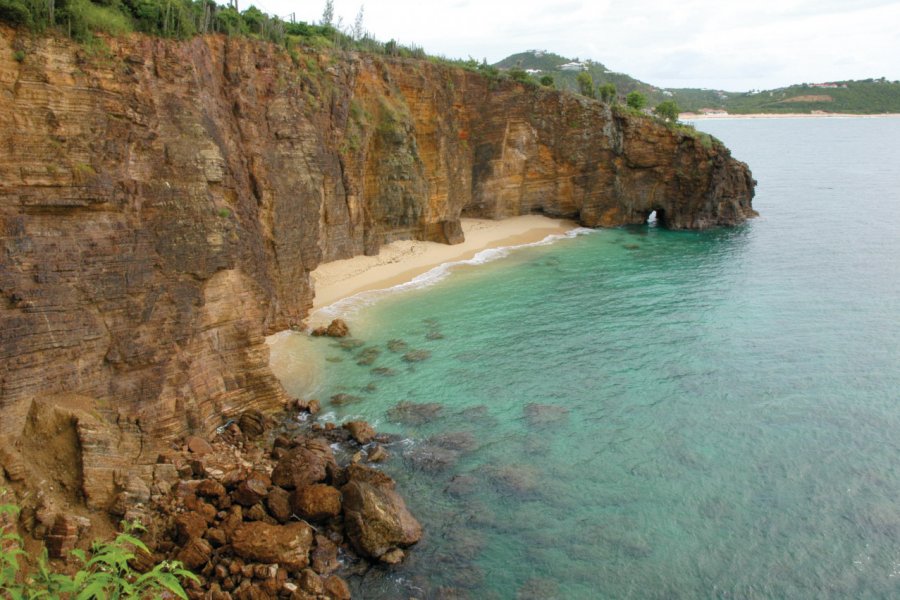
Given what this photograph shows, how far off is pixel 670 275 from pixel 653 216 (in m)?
23.8

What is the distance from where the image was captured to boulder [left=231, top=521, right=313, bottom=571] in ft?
51.5

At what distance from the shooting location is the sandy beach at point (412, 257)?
36562mm

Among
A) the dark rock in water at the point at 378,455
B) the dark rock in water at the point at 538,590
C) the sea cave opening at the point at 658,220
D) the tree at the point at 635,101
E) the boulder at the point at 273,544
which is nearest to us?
the dark rock in water at the point at 538,590

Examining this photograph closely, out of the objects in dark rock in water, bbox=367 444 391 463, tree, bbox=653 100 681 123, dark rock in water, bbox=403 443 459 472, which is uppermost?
tree, bbox=653 100 681 123

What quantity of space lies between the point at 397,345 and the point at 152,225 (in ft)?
42.2

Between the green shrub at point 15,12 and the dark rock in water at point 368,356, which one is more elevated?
the green shrub at point 15,12

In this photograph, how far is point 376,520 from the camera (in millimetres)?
16625

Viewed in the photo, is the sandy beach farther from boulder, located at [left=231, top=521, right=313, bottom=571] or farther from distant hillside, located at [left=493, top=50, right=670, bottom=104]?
distant hillside, located at [left=493, top=50, right=670, bottom=104]

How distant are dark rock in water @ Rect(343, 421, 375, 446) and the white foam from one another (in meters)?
11.0

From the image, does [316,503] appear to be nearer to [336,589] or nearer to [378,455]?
[336,589]

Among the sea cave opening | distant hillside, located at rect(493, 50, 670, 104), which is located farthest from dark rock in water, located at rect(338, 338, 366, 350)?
distant hillside, located at rect(493, 50, 670, 104)

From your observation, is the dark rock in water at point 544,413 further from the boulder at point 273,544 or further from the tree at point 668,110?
the tree at point 668,110

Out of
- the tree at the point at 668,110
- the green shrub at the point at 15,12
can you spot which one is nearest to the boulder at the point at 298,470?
the green shrub at the point at 15,12

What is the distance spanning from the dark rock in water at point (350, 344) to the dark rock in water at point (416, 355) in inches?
96.7
